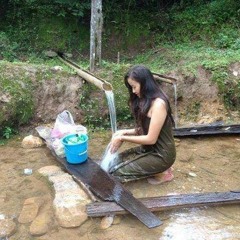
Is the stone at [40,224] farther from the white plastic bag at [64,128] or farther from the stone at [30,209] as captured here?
the white plastic bag at [64,128]

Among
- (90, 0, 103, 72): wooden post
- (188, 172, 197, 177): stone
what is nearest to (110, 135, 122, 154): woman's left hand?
(188, 172, 197, 177): stone

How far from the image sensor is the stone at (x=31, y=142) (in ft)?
18.5

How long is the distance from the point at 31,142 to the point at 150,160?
232 cm

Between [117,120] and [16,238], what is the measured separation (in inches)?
137

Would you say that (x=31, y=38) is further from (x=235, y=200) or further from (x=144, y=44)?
(x=235, y=200)

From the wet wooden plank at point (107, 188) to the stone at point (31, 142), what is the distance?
2.51 feet

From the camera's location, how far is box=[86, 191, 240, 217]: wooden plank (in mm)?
3779

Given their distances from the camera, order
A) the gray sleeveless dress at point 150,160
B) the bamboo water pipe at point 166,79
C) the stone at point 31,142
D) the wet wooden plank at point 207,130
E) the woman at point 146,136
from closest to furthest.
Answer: the woman at point 146,136 → the gray sleeveless dress at point 150,160 → the stone at point 31,142 → the wet wooden plank at point 207,130 → the bamboo water pipe at point 166,79

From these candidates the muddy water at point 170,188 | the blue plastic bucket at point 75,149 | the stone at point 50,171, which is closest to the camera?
the muddy water at point 170,188

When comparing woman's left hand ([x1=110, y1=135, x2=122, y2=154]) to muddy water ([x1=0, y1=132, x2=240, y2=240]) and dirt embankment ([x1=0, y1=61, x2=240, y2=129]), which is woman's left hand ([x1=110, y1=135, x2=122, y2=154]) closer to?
muddy water ([x1=0, y1=132, x2=240, y2=240])

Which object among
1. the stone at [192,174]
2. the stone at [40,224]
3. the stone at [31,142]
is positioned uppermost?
the stone at [31,142]

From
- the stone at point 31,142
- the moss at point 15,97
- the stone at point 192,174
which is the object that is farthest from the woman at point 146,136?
the moss at point 15,97

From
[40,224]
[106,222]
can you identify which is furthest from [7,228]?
[106,222]

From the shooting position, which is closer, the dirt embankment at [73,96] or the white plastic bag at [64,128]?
the white plastic bag at [64,128]
